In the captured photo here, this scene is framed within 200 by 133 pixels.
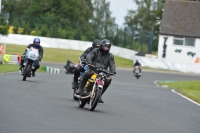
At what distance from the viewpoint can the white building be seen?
79312mm

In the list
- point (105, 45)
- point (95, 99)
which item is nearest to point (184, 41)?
point (105, 45)

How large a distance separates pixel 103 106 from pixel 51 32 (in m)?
62.5

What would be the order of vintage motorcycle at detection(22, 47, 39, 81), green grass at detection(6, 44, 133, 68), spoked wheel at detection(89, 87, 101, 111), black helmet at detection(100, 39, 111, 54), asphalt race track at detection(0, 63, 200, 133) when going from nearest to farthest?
asphalt race track at detection(0, 63, 200, 133), spoked wheel at detection(89, 87, 101, 111), black helmet at detection(100, 39, 111, 54), vintage motorcycle at detection(22, 47, 39, 81), green grass at detection(6, 44, 133, 68)

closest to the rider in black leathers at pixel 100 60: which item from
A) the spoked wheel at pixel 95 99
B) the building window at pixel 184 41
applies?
the spoked wheel at pixel 95 99

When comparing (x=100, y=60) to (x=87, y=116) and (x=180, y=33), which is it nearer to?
(x=87, y=116)

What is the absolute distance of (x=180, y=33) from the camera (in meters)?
80.1

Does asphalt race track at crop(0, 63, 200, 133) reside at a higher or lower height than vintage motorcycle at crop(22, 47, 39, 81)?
lower

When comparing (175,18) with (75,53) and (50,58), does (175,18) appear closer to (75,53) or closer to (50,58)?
(75,53)

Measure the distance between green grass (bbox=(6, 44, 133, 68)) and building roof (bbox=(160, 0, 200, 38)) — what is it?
800cm

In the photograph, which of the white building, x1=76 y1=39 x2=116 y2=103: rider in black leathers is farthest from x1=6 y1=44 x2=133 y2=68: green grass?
x1=76 y1=39 x2=116 y2=103: rider in black leathers

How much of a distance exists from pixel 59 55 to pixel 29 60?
1759 inches

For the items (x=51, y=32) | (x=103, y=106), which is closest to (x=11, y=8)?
(x=51, y=32)

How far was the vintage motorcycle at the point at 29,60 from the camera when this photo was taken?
27.5m

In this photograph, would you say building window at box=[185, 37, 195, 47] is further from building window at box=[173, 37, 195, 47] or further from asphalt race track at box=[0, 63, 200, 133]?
asphalt race track at box=[0, 63, 200, 133]
